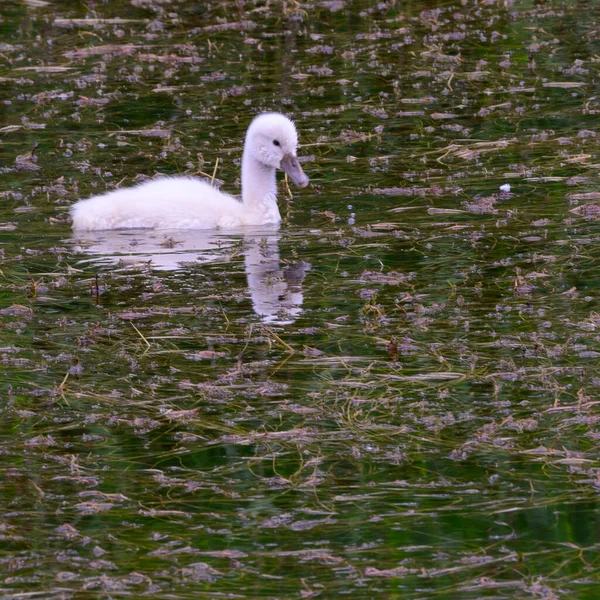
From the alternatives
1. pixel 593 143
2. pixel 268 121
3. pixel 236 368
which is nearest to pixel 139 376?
pixel 236 368

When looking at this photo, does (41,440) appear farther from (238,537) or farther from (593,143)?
(593,143)

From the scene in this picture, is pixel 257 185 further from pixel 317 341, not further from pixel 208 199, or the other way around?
pixel 317 341

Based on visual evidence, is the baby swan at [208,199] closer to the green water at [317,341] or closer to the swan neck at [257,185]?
the swan neck at [257,185]

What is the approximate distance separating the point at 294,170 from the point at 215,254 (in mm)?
1048

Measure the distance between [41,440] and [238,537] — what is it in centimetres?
107

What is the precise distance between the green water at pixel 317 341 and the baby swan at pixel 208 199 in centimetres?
15

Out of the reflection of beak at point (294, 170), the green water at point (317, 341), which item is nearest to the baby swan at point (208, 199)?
the reflection of beak at point (294, 170)

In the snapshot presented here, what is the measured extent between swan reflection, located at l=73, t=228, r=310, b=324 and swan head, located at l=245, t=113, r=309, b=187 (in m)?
0.53

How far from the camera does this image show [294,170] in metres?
8.71

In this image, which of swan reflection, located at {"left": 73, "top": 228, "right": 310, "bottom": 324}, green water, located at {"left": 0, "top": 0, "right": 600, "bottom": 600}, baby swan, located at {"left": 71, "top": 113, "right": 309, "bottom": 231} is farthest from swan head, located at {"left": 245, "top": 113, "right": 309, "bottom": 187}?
swan reflection, located at {"left": 73, "top": 228, "right": 310, "bottom": 324}

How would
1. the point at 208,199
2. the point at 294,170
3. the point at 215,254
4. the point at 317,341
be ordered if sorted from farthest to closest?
the point at 294,170, the point at 208,199, the point at 215,254, the point at 317,341

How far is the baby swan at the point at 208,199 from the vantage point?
8359 mm

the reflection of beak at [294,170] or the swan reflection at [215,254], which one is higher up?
the reflection of beak at [294,170]

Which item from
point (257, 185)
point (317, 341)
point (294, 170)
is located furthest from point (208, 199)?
point (317, 341)
